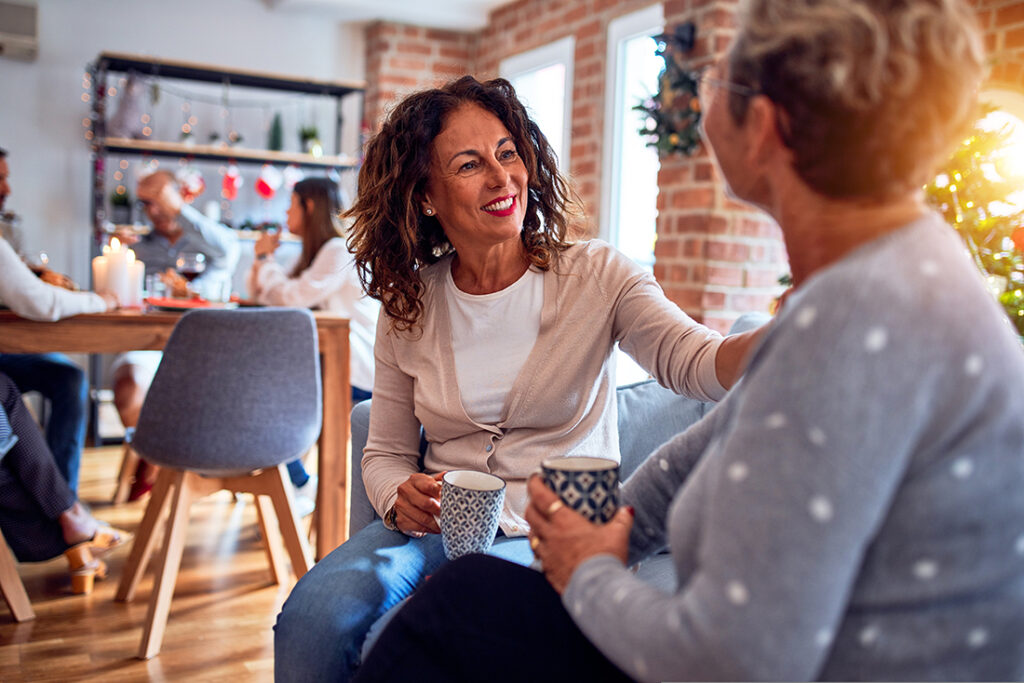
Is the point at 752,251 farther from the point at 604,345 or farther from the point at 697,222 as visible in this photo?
the point at 604,345

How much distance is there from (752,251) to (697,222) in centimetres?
23

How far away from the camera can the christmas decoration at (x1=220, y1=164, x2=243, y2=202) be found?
488cm

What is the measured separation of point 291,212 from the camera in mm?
3225

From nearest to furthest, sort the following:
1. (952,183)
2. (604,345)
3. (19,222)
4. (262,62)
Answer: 1. (604,345)
2. (952,183)
3. (19,222)
4. (262,62)

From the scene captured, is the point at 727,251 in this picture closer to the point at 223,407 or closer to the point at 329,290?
the point at 329,290

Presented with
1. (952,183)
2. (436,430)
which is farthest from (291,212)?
(952,183)

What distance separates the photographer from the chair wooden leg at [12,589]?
2123mm

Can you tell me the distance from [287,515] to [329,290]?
1006 mm

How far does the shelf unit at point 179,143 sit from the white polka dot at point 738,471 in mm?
4346

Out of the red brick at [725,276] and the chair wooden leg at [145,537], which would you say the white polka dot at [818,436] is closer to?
the chair wooden leg at [145,537]

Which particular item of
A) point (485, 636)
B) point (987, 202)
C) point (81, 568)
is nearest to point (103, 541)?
point (81, 568)

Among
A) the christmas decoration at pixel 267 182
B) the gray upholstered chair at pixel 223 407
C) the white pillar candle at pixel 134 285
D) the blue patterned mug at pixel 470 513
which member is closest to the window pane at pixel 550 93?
the christmas decoration at pixel 267 182

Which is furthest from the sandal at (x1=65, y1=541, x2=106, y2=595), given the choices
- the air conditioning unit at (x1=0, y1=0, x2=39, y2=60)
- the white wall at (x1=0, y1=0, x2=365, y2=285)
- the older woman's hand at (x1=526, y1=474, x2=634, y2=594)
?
the air conditioning unit at (x1=0, y1=0, x2=39, y2=60)

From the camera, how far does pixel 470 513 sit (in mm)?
1026
